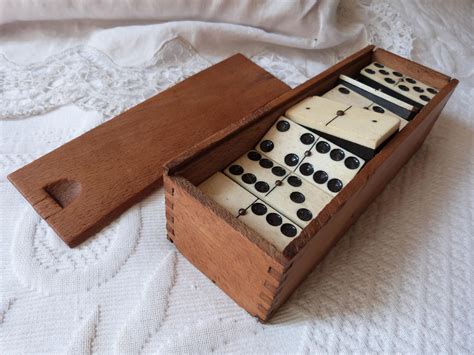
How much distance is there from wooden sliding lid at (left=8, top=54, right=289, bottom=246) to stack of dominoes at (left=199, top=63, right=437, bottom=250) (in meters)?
0.16

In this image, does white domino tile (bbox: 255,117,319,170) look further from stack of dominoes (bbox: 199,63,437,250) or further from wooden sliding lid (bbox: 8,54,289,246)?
wooden sliding lid (bbox: 8,54,289,246)

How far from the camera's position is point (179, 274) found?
0.57 metres

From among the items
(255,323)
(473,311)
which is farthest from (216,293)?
(473,311)

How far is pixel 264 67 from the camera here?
0.92m

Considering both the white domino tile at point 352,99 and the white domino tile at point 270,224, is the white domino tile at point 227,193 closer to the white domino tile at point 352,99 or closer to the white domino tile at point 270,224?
the white domino tile at point 270,224

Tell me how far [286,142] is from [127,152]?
26 cm

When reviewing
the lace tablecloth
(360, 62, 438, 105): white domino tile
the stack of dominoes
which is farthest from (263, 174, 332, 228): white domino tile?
(360, 62, 438, 105): white domino tile

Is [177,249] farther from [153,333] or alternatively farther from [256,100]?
[256,100]

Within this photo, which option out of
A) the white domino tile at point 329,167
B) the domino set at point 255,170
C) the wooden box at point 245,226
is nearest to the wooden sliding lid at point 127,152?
the domino set at point 255,170

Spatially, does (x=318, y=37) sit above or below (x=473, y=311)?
above

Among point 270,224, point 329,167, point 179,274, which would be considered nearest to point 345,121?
point 329,167

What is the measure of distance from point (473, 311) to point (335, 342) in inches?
8.3

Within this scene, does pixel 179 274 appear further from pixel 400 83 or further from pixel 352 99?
pixel 400 83

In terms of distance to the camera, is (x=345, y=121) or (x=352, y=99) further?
(x=352, y=99)
